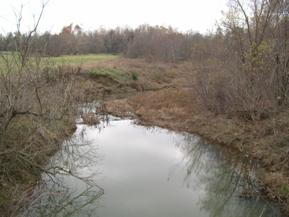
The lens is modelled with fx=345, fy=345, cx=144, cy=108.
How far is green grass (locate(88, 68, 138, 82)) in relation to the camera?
24.4 metres

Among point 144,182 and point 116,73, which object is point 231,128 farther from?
point 116,73

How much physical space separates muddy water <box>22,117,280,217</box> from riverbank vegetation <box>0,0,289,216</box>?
51 cm

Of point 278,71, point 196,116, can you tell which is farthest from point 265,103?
point 196,116

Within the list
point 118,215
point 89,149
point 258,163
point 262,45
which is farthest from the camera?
point 262,45

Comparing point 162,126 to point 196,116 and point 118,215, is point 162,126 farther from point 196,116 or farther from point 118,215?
point 118,215

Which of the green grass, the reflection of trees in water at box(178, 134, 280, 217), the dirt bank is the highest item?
the green grass

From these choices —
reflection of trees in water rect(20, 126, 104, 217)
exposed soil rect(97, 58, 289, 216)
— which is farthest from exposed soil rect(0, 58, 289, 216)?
reflection of trees in water rect(20, 126, 104, 217)

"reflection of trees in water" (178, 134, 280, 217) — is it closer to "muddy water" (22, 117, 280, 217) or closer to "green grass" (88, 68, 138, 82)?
"muddy water" (22, 117, 280, 217)

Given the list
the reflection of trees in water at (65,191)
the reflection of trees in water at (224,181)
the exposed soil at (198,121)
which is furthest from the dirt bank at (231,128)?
the reflection of trees in water at (65,191)

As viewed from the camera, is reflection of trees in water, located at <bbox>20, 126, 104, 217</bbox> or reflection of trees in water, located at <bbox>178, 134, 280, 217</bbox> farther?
reflection of trees in water, located at <bbox>178, 134, 280, 217</bbox>

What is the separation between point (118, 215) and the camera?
285 inches

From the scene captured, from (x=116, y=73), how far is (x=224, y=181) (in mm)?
17288

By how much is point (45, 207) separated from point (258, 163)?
6.13 meters

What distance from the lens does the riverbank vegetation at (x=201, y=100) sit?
24.1ft
